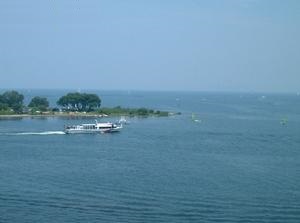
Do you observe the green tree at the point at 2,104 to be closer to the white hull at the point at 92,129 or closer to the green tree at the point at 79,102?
the green tree at the point at 79,102

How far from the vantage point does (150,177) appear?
609 inches

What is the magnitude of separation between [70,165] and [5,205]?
5.62 m

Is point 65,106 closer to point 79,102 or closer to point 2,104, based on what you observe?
point 79,102

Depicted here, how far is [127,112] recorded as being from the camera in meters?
42.3

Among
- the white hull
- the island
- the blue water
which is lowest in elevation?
the blue water

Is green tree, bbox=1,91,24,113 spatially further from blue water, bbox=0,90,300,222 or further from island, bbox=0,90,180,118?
blue water, bbox=0,90,300,222

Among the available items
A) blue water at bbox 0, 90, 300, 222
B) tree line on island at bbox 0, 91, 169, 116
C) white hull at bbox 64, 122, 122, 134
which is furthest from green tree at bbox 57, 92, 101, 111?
blue water at bbox 0, 90, 300, 222

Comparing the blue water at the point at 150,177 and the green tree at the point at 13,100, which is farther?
the green tree at the point at 13,100

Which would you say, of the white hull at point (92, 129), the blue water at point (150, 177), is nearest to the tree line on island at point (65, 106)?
the white hull at point (92, 129)

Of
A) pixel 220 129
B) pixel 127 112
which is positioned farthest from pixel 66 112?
pixel 220 129

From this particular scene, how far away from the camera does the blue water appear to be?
11.6 meters

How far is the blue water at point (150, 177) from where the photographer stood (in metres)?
11.6

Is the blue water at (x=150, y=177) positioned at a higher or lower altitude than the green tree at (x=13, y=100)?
lower

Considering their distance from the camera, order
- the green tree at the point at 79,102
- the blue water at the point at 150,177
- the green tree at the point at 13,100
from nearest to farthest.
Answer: the blue water at the point at 150,177 → the green tree at the point at 13,100 → the green tree at the point at 79,102
